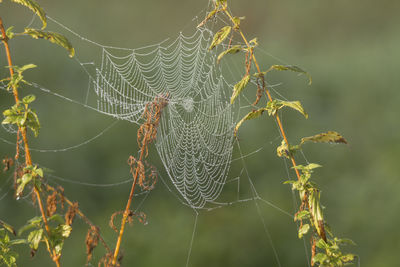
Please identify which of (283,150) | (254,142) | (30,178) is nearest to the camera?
(30,178)

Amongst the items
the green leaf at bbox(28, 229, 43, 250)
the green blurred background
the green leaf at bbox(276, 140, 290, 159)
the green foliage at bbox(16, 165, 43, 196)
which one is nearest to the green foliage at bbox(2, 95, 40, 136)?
the green foliage at bbox(16, 165, 43, 196)

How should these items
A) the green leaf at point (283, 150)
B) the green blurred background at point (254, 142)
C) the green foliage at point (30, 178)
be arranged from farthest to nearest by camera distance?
the green blurred background at point (254, 142) → the green leaf at point (283, 150) → the green foliage at point (30, 178)

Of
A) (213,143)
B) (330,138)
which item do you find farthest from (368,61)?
(330,138)

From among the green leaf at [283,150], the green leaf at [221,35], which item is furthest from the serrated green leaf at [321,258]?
the green leaf at [221,35]

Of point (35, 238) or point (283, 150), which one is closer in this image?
point (35, 238)

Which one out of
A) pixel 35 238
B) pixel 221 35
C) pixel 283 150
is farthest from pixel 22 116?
pixel 283 150

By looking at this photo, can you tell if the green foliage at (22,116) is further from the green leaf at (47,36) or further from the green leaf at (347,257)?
the green leaf at (347,257)

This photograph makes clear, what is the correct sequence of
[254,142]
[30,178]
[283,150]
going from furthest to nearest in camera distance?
[254,142], [283,150], [30,178]

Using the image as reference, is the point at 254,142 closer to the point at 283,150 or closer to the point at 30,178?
the point at 283,150
